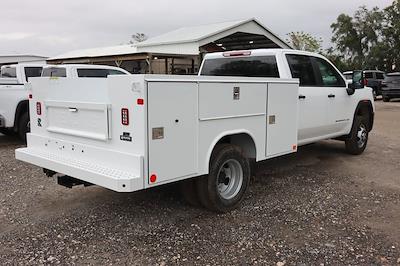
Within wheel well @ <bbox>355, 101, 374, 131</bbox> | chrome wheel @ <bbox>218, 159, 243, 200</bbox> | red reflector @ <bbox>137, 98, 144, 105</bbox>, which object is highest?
red reflector @ <bbox>137, 98, 144, 105</bbox>

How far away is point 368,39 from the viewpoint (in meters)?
45.6

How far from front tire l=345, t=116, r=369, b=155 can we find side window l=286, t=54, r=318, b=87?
180 centimetres

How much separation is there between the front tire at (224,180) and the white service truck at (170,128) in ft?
0.04

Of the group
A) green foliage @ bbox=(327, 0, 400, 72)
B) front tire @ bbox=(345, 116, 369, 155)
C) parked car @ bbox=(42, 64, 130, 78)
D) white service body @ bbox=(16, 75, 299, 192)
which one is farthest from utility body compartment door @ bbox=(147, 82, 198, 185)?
green foliage @ bbox=(327, 0, 400, 72)

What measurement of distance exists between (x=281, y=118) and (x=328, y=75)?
7.11 ft

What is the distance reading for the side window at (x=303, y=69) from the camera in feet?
21.3

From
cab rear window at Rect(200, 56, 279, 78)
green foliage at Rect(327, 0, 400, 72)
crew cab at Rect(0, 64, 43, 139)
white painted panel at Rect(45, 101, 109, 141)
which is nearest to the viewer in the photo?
white painted panel at Rect(45, 101, 109, 141)

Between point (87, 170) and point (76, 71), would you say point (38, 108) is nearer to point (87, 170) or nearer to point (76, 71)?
point (87, 170)

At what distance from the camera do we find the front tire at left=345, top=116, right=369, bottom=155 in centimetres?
817

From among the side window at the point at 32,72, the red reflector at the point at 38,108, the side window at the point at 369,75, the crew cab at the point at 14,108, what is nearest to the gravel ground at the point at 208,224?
the red reflector at the point at 38,108

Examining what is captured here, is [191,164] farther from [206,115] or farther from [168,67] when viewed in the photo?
[168,67]

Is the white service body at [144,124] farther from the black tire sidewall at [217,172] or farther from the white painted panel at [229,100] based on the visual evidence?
the black tire sidewall at [217,172]

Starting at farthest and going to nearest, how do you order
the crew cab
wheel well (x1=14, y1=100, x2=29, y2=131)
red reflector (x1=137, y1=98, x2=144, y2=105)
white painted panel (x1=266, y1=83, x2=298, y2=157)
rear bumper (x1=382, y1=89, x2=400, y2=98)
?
rear bumper (x1=382, y1=89, x2=400, y2=98)
wheel well (x1=14, y1=100, x2=29, y2=131)
the crew cab
white painted panel (x1=266, y1=83, x2=298, y2=157)
red reflector (x1=137, y1=98, x2=144, y2=105)

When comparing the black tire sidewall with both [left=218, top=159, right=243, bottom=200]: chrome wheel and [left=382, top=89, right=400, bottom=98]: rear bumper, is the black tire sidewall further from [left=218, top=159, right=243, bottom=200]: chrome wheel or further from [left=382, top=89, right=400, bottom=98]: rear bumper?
[left=382, top=89, right=400, bottom=98]: rear bumper
